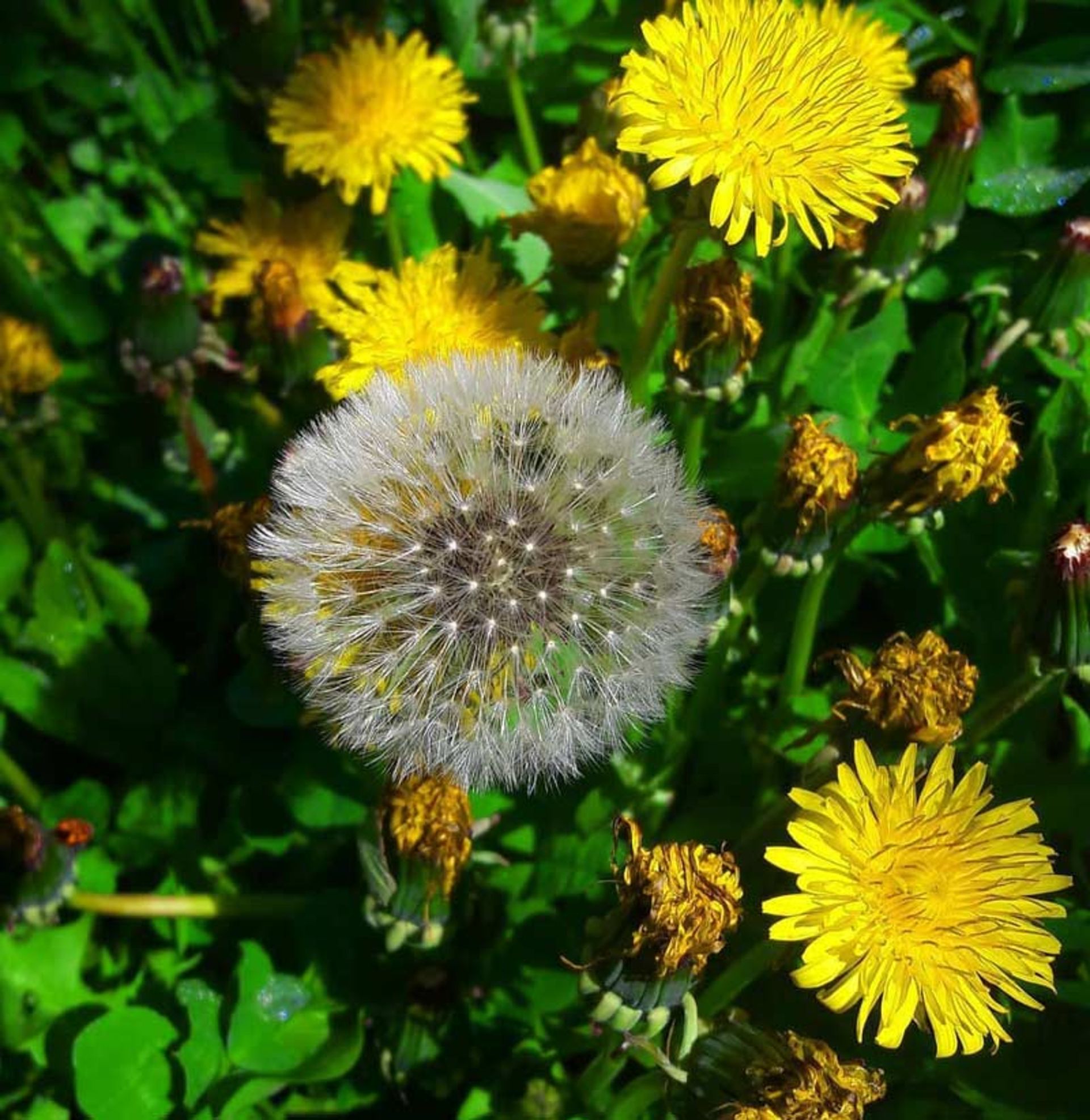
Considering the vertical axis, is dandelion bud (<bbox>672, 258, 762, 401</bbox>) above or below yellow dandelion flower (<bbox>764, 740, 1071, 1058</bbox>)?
above

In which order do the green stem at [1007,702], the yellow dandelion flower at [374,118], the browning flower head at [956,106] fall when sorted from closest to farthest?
the green stem at [1007,702], the browning flower head at [956,106], the yellow dandelion flower at [374,118]

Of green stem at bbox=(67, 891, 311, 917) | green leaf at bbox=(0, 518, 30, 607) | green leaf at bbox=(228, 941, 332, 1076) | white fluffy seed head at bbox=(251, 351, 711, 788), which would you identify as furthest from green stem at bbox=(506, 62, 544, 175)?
green leaf at bbox=(228, 941, 332, 1076)

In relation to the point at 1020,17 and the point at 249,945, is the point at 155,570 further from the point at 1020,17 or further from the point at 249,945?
the point at 1020,17

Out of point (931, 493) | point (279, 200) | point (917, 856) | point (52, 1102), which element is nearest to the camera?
point (917, 856)

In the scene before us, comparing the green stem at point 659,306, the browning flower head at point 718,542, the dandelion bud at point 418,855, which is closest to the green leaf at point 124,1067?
the dandelion bud at point 418,855

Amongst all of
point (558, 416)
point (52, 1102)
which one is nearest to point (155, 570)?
point (52, 1102)

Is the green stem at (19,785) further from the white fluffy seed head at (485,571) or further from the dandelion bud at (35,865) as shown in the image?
the white fluffy seed head at (485,571)

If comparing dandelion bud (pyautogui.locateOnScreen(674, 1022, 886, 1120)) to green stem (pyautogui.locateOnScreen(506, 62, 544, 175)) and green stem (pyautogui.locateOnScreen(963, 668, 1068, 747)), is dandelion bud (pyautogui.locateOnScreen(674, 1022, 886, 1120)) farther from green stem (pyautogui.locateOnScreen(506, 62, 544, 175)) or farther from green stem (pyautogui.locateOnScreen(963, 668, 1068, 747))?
green stem (pyautogui.locateOnScreen(506, 62, 544, 175))
